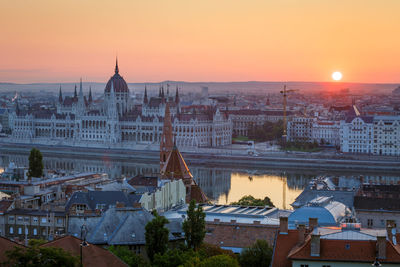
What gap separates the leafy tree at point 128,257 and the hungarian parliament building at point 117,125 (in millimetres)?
46027

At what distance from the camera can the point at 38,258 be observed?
1002cm

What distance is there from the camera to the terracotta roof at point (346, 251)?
10844 millimetres

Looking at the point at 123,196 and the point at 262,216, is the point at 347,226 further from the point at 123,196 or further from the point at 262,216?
the point at 123,196

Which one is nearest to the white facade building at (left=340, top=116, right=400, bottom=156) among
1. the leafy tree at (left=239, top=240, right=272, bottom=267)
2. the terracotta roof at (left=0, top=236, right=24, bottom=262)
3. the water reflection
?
the water reflection

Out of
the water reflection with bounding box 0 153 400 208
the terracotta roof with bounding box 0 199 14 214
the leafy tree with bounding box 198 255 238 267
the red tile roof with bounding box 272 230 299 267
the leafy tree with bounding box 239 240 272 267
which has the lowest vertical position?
the water reflection with bounding box 0 153 400 208

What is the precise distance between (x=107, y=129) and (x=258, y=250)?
54.4 meters

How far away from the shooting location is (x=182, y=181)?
Answer: 76.5ft

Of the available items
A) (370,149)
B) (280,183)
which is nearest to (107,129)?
(370,149)

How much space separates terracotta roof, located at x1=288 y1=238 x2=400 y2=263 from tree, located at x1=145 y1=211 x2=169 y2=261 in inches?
127

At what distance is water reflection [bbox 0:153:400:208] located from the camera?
32.7 m

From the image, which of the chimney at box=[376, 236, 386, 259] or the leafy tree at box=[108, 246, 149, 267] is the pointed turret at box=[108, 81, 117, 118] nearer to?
the leafy tree at box=[108, 246, 149, 267]

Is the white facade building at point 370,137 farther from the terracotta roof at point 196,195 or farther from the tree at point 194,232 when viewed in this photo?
the tree at point 194,232

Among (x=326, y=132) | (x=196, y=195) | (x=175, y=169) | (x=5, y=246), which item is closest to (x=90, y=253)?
(x=5, y=246)

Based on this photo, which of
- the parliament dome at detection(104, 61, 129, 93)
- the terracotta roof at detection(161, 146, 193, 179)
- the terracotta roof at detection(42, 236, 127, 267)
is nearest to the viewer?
the terracotta roof at detection(42, 236, 127, 267)
